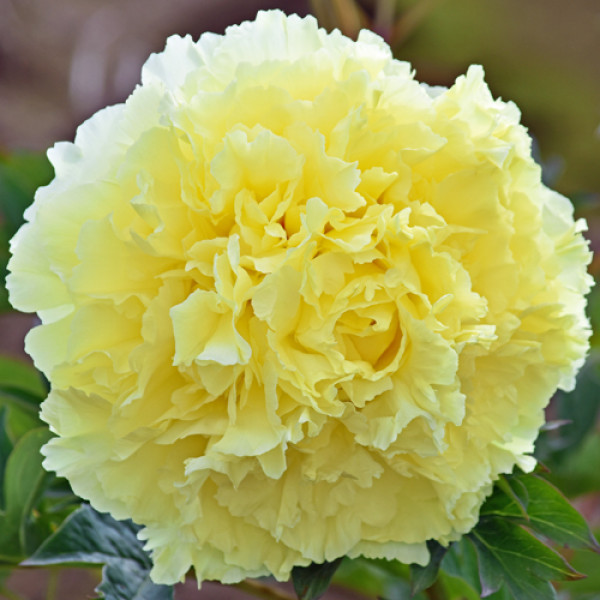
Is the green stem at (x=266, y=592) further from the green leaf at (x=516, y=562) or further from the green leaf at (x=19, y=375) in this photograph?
the green leaf at (x=19, y=375)

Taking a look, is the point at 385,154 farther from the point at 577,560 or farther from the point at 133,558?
the point at 577,560

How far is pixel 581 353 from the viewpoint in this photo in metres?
0.60

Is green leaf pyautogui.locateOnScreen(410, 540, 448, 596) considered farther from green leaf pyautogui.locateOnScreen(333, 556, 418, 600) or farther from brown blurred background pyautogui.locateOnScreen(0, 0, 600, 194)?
brown blurred background pyautogui.locateOnScreen(0, 0, 600, 194)

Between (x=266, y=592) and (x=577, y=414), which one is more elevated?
(x=577, y=414)

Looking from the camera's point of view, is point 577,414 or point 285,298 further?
point 577,414

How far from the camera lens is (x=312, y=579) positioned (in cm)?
59

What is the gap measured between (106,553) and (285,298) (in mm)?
300

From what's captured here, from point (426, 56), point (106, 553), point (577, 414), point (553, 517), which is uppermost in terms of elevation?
point (426, 56)

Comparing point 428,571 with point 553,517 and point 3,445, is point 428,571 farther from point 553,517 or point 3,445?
point 3,445

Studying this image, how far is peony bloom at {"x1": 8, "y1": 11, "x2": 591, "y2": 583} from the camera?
51cm

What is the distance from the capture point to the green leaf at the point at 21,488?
701 mm

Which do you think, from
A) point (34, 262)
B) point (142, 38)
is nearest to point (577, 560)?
point (34, 262)

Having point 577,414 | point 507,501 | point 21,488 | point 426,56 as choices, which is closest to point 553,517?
point 507,501

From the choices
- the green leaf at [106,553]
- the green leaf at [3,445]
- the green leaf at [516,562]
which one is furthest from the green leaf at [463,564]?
the green leaf at [3,445]
